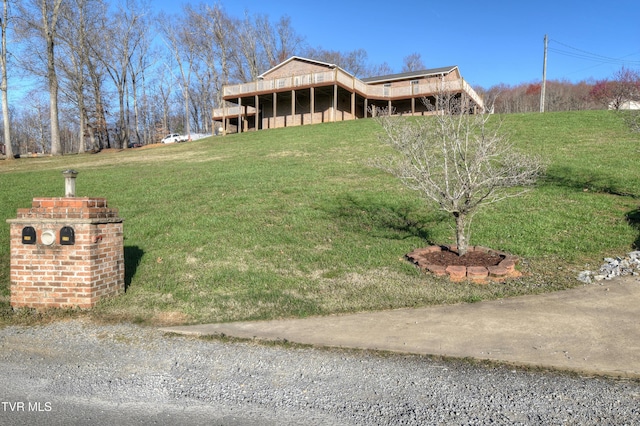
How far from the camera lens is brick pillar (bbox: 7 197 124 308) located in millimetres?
5062

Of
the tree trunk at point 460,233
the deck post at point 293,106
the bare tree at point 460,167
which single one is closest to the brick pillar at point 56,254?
the bare tree at point 460,167

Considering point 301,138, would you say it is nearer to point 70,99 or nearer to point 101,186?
point 101,186

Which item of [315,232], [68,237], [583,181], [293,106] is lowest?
[315,232]

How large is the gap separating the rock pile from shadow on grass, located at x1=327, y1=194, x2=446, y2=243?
2623mm

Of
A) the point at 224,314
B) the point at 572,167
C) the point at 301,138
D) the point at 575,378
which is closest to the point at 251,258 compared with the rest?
the point at 224,314

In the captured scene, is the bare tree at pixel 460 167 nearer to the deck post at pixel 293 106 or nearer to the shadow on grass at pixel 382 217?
the shadow on grass at pixel 382 217

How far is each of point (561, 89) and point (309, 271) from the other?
2491 inches

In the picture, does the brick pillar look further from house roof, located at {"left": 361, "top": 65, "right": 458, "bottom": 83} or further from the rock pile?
house roof, located at {"left": 361, "top": 65, "right": 458, "bottom": 83}

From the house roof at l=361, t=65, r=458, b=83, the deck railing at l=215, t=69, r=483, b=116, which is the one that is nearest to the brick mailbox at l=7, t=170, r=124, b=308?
the deck railing at l=215, t=69, r=483, b=116

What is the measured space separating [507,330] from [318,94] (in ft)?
96.7

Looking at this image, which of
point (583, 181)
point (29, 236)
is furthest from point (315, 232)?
point (583, 181)

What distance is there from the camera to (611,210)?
29.1 feet

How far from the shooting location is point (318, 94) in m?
31.8

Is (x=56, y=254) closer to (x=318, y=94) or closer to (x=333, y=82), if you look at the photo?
(x=333, y=82)
